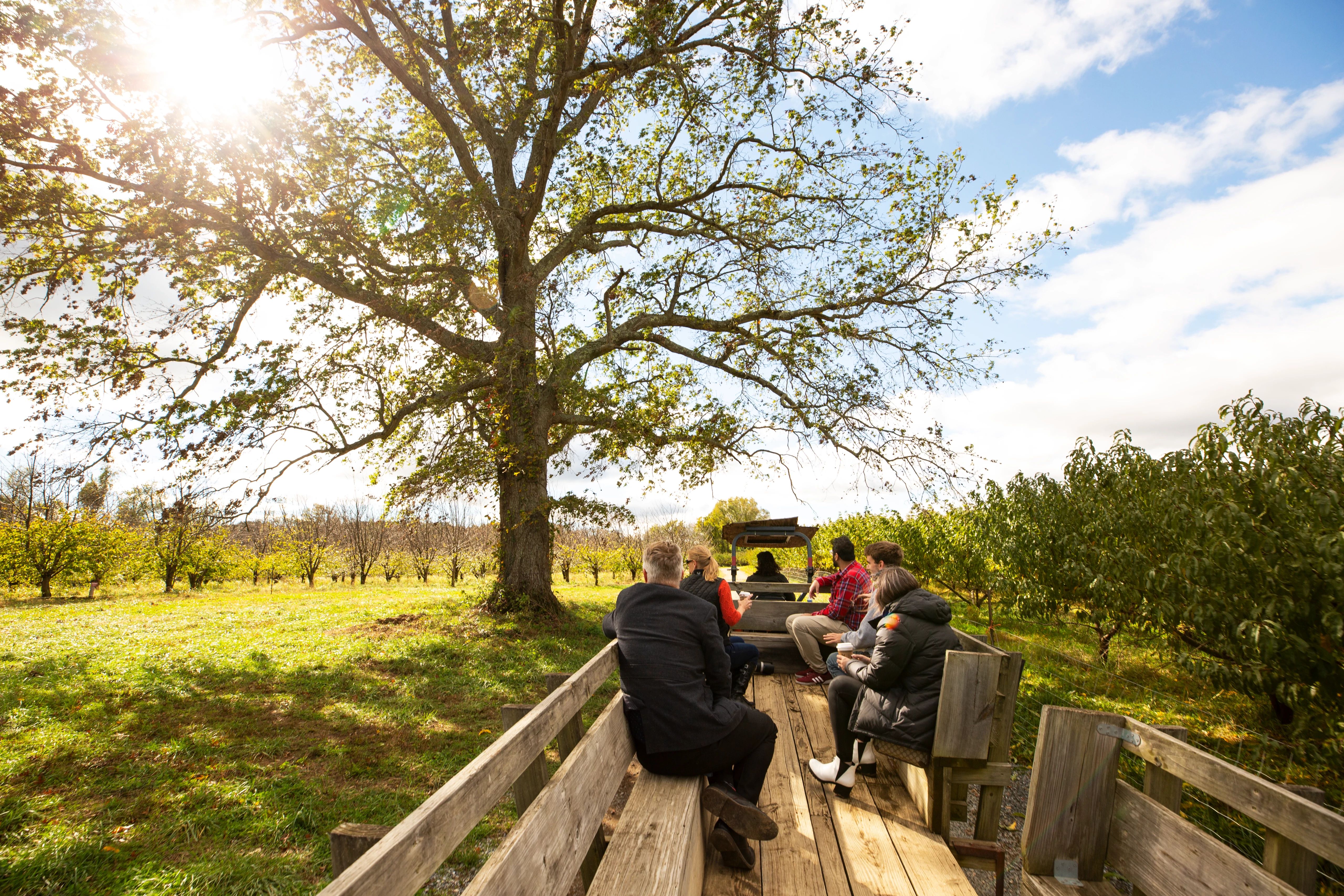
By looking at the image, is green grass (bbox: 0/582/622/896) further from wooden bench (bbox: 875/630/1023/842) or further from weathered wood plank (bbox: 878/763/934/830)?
wooden bench (bbox: 875/630/1023/842)

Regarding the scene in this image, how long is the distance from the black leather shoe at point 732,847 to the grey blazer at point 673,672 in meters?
0.41

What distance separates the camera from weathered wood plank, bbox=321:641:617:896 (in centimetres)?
127

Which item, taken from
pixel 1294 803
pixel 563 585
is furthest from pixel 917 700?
pixel 563 585

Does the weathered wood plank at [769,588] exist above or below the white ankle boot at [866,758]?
above

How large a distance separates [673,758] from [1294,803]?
2395 mm

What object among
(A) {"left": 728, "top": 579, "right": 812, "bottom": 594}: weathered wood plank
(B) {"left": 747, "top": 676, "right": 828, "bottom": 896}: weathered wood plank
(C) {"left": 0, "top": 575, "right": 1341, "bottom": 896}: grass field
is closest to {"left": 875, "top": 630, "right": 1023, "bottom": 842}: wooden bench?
(B) {"left": 747, "top": 676, "right": 828, "bottom": 896}: weathered wood plank

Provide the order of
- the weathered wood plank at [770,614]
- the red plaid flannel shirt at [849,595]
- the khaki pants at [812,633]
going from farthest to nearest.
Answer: the weathered wood plank at [770,614] < the khaki pants at [812,633] < the red plaid flannel shirt at [849,595]

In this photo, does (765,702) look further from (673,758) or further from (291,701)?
(291,701)

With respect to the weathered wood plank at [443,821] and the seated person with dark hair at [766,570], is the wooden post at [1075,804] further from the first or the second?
the seated person with dark hair at [766,570]

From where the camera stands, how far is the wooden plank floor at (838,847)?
2996 millimetres

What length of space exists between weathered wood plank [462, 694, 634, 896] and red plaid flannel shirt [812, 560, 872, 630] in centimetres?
355

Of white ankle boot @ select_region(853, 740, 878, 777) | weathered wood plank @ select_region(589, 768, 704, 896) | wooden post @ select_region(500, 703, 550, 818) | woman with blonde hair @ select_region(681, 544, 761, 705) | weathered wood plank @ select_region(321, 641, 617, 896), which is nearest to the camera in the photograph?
weathered wood plank @ select_region(321, 641, 617, 896)

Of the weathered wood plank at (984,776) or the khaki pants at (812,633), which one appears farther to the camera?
the khaki pants at (812,633)

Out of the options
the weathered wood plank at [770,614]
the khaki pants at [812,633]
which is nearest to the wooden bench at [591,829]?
the khaki pants at [812,633]
